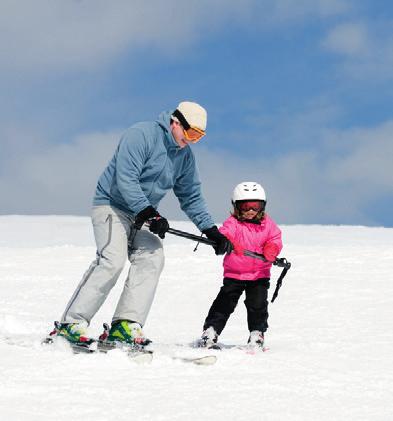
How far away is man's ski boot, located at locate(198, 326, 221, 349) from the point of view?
5.58 metres

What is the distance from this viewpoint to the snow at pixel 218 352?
12.2 feet

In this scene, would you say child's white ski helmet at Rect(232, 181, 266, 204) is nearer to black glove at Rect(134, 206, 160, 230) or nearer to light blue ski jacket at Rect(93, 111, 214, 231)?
light blue ski jacket at Rect(93, 111, 214, 231)

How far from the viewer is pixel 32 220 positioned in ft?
67.3

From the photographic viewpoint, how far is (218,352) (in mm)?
5184

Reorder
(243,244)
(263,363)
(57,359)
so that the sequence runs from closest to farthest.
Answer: (57,359), (263,363), (243,244)

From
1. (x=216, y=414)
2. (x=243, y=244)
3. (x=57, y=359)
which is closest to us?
(x=216, y=414)

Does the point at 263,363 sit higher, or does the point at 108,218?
the point at 108,218

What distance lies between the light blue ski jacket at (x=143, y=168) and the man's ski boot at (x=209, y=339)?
1123 millimetres

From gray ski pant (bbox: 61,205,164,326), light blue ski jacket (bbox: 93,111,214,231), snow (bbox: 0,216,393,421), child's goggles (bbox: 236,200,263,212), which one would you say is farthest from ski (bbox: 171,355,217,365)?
child's goggles (bbox: 236,200,263,212)

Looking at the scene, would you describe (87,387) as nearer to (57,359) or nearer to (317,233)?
(57,359)

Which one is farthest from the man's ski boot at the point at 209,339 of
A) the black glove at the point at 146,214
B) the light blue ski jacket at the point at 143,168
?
the black glove at the point at 146,214

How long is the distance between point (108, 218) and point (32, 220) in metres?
15.8

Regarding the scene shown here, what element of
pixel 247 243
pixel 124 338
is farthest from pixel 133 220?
pixel 247 243

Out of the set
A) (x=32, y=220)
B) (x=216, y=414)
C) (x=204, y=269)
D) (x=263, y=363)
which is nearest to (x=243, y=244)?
(x=263, y=363)
